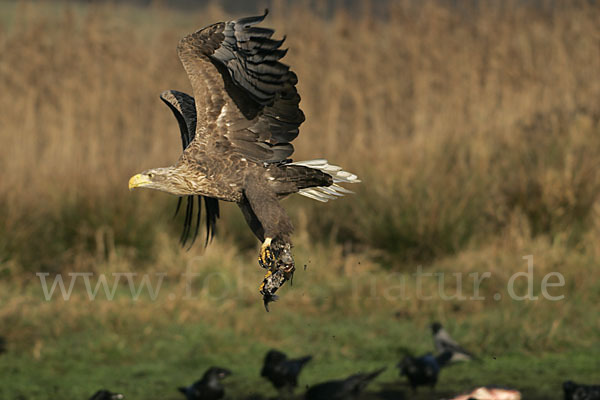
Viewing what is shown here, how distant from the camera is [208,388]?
6113 mm

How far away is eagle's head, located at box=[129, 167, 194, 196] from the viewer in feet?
15.5

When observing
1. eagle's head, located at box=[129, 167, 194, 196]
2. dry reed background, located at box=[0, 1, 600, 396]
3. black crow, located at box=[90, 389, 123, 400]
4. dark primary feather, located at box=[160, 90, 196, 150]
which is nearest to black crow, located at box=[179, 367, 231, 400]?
black crow, located at box=[90, 389, 123, 400]

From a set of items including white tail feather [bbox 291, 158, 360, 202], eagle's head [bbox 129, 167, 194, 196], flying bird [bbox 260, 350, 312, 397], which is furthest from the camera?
flying bird [bbox 260, 350, 312, 397]

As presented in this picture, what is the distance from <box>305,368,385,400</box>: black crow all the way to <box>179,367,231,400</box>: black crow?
0.65m

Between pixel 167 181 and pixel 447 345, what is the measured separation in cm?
302

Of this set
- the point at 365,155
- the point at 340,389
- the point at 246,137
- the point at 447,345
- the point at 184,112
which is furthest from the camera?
the point at 365,155

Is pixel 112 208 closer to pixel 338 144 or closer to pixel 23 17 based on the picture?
pixel 338 144

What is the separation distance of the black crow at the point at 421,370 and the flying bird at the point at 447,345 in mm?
313

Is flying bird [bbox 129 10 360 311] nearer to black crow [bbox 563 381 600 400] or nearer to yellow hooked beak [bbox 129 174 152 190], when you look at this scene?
yellow hooked beak [bbox 129 174 152 190]

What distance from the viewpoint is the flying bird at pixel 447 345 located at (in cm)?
676

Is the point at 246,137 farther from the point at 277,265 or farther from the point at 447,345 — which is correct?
the point at 447,345

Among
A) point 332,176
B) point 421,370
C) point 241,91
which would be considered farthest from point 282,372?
point 241,91

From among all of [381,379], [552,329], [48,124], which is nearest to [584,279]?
[552,329]

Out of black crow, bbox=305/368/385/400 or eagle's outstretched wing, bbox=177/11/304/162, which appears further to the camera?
black crow, bbox=305/368/385/400
